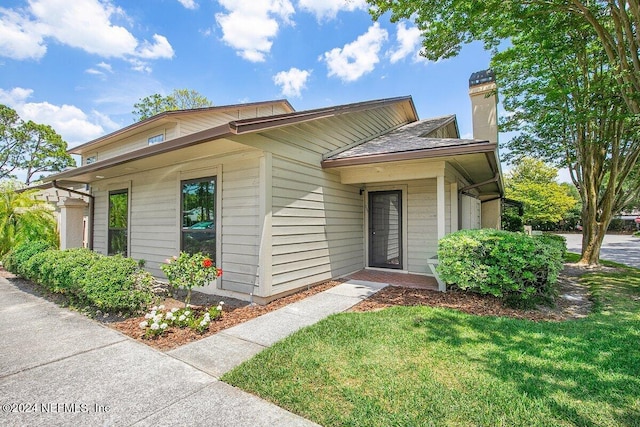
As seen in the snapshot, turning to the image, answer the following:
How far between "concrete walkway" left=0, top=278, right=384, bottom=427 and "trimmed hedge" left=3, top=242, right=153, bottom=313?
1.32ft

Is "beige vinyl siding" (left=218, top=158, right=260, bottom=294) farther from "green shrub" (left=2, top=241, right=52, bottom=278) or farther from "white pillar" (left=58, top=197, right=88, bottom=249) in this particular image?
"white pillar" (left=58, top=197, right=88, bottom=249)

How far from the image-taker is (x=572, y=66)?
28.2 feet

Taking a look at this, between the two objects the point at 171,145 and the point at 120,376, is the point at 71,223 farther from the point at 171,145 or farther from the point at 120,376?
the point at 120,376

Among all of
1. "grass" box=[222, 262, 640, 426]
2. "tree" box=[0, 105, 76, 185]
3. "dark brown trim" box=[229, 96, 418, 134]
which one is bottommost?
"grass" box=[222, 262, 640, 426]

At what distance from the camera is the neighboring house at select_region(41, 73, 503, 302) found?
5.03m

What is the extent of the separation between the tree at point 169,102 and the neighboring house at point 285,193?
17.9 m

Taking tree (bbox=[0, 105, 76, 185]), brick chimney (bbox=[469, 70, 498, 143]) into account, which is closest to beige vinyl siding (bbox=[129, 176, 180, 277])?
brick chimney (bbox=[469, 70, 498, 143])

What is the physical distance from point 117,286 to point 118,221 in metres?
5.02

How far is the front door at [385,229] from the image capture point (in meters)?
7.74

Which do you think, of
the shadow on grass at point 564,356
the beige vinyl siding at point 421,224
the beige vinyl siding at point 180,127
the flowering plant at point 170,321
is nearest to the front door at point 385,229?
the beige vinyl siding at point 421,224

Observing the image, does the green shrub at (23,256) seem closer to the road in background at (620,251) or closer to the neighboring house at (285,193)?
the neighboring house at (285,193)

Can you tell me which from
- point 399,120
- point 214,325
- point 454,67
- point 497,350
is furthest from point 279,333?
point 454,67

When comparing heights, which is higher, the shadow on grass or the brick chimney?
the brick chimney

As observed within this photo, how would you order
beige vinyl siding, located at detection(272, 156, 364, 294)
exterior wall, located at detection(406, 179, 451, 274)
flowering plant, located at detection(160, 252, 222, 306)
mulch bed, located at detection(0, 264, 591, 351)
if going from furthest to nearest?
exterior wall, located at detection(406, 179, 451, 274)
beige vinyl siding, located at detection(272, 156, 364, 294)
flowering plant, located at detection(160, 252, 222, 306)
mulch bed, located at detection(0, 264, 591, 351)
